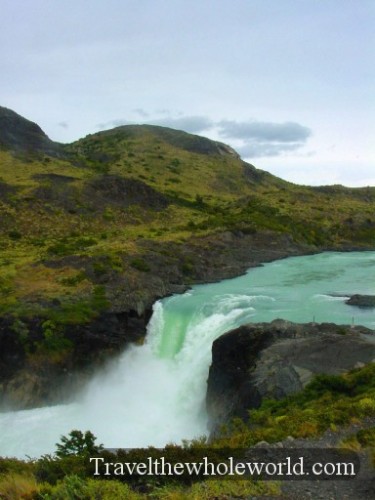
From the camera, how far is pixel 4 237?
6594cm

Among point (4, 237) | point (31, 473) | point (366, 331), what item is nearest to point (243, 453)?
point (31, 473)

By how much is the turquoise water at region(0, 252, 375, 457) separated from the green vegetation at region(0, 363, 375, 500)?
432 inches

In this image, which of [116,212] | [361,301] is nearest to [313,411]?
[361,301]

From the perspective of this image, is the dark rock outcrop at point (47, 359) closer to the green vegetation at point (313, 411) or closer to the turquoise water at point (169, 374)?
the turquoise water at point (169, 374)

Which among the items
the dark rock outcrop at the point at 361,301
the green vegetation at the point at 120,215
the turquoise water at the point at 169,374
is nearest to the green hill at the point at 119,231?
the green vegetation at the point at 120,215

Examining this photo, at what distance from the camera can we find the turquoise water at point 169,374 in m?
29.6

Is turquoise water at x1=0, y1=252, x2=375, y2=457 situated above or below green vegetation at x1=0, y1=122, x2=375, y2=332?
below

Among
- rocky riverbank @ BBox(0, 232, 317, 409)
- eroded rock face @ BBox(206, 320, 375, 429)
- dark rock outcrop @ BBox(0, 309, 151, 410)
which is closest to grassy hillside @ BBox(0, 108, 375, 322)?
rocky riverbank @ BBox(0, 232, 317, 409)

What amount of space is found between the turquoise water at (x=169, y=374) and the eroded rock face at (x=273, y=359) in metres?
2.85

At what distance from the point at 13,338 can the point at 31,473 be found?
76.9 ft

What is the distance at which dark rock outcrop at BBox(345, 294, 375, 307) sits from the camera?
4087 cm

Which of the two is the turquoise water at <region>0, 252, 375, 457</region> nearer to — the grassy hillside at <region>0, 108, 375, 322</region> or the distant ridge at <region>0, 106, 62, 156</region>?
the grassy hillside at <region>0, 108, 375, 322</region>

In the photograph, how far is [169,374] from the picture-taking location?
115 feet

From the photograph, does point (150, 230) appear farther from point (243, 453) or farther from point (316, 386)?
point (243, 453)
